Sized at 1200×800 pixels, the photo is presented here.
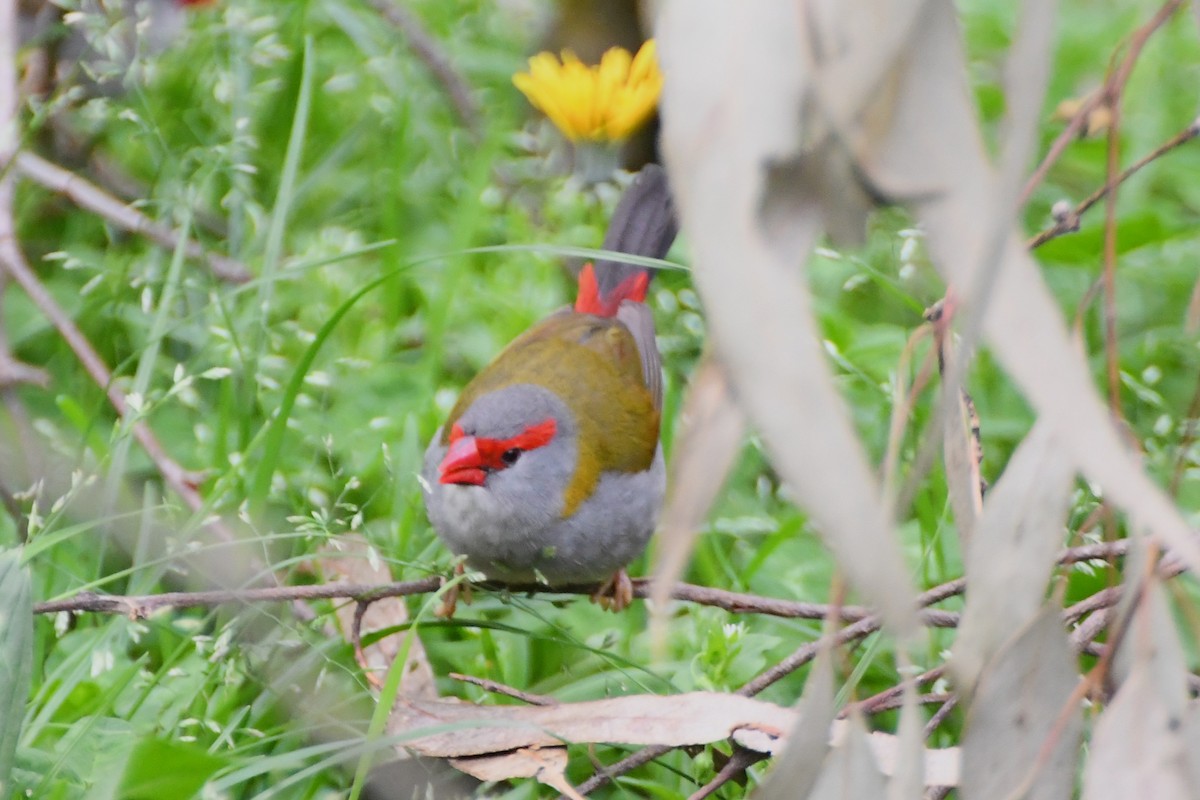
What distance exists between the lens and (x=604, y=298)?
399 centimetres

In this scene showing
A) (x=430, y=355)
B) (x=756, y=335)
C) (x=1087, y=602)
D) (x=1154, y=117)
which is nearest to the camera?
(x=756, y=335)

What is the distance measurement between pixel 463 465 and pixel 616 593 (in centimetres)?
51

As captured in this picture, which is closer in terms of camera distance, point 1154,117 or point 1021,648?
point 1021,648

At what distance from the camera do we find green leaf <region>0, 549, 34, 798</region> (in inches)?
74.7

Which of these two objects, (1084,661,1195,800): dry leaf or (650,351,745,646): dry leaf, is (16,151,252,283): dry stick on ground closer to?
(650,351,745,646): dry leaf

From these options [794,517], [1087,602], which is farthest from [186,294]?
[1087,602]

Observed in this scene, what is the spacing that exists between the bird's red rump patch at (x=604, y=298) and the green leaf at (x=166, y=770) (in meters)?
2.28

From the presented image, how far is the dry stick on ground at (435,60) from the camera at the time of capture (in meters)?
4.75

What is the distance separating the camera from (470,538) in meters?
2.95

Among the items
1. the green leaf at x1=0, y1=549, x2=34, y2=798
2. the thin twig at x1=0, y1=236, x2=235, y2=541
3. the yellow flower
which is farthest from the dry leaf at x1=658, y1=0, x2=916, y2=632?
the yellow flower

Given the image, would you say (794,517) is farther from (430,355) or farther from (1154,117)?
(1154,117)

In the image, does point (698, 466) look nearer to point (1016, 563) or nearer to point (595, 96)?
point (1016, 563)

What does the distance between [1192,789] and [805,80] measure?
883mm

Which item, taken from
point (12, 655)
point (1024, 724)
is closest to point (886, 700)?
point (1024, 724)
